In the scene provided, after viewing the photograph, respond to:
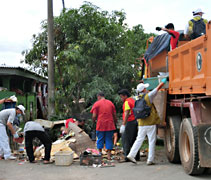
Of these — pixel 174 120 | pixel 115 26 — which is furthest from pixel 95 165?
pixel 115 26

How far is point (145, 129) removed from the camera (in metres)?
7.42

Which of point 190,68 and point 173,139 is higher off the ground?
point 190,68

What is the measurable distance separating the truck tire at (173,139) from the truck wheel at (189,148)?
0.67m

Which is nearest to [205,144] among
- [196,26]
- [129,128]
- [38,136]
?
[196,26]

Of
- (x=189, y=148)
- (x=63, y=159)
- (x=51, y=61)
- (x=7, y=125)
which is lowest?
(x=63, y=159)

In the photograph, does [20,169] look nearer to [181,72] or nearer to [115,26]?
[181,72]

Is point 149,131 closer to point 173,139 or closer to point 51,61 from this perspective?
point 173,139

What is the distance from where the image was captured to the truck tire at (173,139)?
7320 millimetres

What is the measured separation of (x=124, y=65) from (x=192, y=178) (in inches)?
262

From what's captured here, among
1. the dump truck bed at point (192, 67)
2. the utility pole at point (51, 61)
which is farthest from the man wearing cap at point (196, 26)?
the utility pole at point (51, 61)

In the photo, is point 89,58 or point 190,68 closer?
point 190,68

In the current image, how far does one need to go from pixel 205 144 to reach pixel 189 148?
91 centimetres

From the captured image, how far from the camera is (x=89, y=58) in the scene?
1188 cm

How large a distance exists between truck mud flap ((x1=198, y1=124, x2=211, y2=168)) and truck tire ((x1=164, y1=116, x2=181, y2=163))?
1788mm
